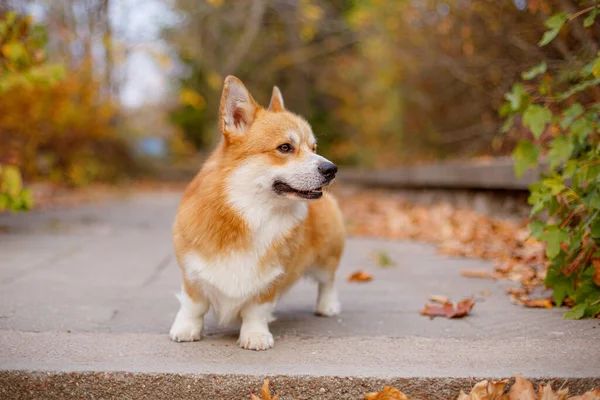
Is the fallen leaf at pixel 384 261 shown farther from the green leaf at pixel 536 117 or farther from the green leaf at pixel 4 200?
the green leaf at pixel 4 200

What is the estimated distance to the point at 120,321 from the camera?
305 centimetres

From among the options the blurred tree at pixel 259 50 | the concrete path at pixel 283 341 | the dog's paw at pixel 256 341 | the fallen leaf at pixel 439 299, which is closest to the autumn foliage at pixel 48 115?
the concrete path at pixel 283 341

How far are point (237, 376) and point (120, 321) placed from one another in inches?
42.1

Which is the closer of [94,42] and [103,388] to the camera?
[103,388]

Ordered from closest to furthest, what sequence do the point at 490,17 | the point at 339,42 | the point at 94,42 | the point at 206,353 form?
the point at 206,353 → the point at 490,17 → the point at 94,42 → the point at 339,42

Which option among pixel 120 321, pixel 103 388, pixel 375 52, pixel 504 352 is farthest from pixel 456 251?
pixel 375 52

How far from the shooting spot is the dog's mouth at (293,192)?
9.07 ft

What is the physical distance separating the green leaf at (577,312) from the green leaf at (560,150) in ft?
2.37

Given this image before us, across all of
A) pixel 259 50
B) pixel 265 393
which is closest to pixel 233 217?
pixel 265 393

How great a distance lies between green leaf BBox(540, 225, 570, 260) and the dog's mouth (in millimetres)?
1161

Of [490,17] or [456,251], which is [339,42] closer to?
[490,17]

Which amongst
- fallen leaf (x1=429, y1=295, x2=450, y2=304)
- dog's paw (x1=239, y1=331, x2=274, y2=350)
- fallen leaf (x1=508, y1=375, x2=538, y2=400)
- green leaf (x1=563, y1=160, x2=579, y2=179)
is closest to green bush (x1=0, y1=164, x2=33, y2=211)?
dog's paw (x1=239, y1=331, x2=274, y2=350)

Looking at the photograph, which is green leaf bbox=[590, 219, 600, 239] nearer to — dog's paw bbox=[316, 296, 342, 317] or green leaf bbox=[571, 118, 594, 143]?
green leaf bbox=[571, 118, 594, 143]

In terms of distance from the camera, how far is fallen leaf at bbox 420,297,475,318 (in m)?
3.12
